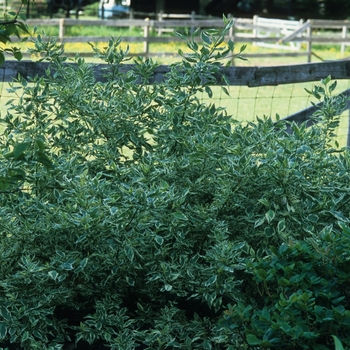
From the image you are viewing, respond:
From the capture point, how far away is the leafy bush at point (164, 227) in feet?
9.60

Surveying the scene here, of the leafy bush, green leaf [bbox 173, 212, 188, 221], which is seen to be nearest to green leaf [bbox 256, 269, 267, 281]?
the leafy bush

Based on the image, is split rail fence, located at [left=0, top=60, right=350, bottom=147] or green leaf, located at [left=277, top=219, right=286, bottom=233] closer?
green leaf, located at [left=277, top=219, right=286, bottom=233]

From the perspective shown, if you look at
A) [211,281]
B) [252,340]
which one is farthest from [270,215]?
[252,340]

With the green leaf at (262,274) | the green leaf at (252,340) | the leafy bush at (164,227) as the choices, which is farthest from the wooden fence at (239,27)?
the green leaf at (252,340)

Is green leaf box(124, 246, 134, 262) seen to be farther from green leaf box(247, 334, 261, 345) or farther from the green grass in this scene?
the green grass

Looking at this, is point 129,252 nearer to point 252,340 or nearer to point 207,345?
point 207,345

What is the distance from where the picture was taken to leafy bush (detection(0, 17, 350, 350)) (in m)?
2.93

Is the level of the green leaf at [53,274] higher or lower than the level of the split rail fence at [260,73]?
lower

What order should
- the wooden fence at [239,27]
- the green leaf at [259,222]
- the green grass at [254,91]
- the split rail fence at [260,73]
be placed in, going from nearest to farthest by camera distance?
the green leaf at [259,222] < the split rail fence at [260,73] < the green grass at [254,91] < the wooden fence at [239,27]

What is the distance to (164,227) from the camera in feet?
10.2

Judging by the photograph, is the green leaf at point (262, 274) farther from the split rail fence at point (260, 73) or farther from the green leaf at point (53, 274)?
the split rail fence at point (260, 73)

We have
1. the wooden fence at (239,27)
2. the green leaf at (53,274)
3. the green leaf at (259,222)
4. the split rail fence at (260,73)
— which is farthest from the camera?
the wooden fence at (239,27)

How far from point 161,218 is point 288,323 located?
918 mm

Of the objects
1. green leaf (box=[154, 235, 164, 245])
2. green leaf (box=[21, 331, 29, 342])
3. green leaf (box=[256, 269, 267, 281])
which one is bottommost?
green leaf (box=[21, 331, 29, 342])
